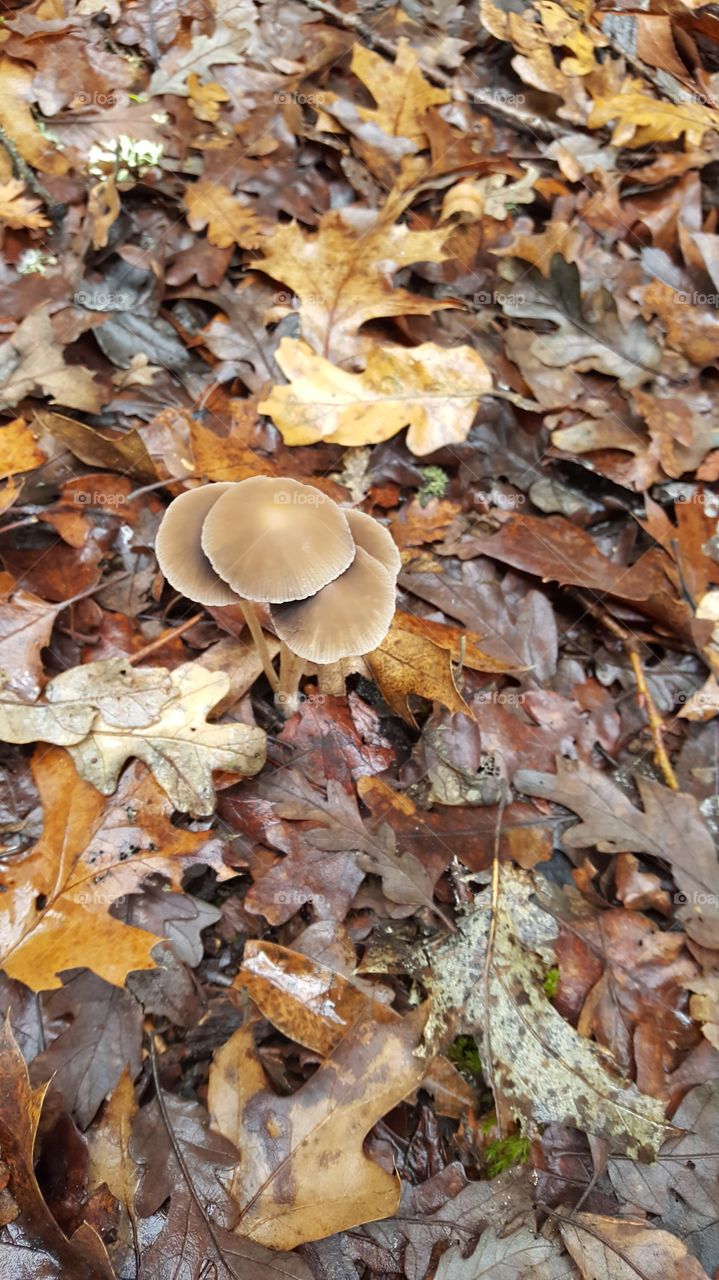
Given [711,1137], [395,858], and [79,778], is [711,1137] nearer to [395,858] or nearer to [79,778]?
[395,858]

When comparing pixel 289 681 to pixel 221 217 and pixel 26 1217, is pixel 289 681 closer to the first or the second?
pixel 26 1217

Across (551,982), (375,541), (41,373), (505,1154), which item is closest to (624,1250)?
(505,1154)

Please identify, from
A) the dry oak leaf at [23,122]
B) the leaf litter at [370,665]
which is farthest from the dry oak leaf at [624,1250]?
the dry oak leaf at [23,122]

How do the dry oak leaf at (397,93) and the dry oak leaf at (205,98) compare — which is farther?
the dry oak leaf at (397,93)

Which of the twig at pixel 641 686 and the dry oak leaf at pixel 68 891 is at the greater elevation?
the twig at pixel 641 686

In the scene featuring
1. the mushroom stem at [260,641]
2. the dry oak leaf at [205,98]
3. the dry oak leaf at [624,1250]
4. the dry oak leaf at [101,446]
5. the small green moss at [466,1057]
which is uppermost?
the dry oak leaf at [205,98]

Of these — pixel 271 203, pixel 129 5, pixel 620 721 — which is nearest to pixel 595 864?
pixel 620 721

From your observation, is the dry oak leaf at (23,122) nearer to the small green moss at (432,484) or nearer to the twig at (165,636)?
the small green moss at (432,484)
